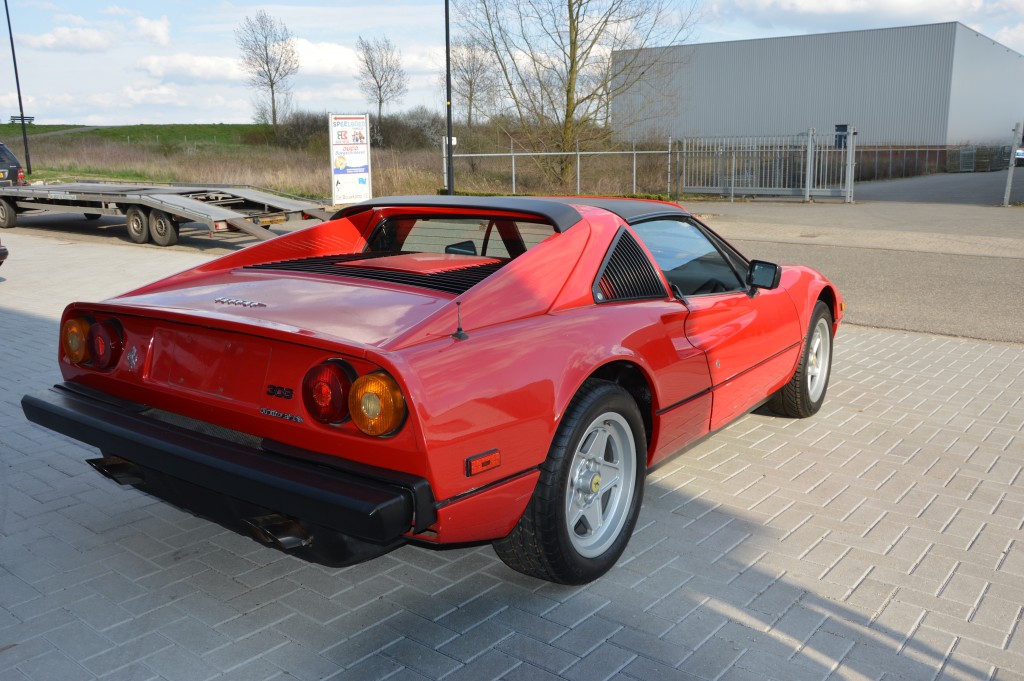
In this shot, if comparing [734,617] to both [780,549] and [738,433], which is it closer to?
[780,549]

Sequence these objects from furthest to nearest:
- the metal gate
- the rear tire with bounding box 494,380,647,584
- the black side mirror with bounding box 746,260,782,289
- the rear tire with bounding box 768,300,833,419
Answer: the metal gate, the rear tire with bounding box 768,300,833,419, the black side mirror with bounding box 746,260,782,289, the rear tire with bounding box 494,380,647,584

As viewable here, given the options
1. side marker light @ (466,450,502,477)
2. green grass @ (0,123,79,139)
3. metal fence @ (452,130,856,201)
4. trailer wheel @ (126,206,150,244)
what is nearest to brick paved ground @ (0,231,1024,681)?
side marker light @ (466,450,502,477)

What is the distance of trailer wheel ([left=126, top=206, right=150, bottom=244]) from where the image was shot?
49.4ft

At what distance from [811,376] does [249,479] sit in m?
3.96

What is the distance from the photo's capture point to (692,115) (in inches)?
2018

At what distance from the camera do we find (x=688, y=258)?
4.43 meters

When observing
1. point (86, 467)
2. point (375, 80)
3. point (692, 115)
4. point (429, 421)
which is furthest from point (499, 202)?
point (375, 80)

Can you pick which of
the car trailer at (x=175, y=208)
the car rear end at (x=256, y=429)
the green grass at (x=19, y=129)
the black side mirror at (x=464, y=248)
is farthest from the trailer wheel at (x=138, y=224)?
the green grass at (x=19, y=129)

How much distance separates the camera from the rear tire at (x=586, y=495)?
3096 mm

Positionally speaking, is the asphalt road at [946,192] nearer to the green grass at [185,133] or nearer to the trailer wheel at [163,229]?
the trailer wheel at [163,229]

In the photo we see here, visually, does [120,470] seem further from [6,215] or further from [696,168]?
[696,168]

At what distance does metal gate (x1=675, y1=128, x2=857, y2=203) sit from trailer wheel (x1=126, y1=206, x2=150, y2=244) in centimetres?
1675

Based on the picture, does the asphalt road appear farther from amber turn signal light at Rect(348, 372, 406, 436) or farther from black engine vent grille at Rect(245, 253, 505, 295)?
amber turn signal light at Rect(348, 372, 406, 436)

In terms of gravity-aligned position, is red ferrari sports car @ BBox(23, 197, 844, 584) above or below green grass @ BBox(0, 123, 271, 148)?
below
